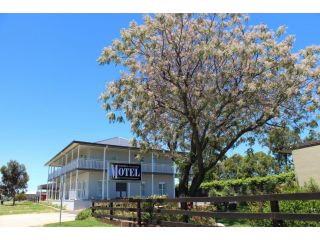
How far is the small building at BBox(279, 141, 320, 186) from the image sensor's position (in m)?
17.2

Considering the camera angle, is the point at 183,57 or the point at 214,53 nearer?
the point at 214,53

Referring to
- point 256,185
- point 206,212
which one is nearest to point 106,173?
point 256,185

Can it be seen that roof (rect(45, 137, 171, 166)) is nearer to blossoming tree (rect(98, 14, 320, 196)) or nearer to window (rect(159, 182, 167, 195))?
window (rect(159, 182, 167, 195))

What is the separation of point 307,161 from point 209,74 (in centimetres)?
687

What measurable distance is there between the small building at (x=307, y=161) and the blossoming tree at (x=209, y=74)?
1.38m

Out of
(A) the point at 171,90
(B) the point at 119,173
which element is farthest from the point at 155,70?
(B) the point at 119,173

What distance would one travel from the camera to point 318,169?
17.0 m

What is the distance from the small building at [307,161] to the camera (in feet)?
56.3

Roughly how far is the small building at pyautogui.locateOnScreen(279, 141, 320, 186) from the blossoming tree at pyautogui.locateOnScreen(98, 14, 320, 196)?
1.38m

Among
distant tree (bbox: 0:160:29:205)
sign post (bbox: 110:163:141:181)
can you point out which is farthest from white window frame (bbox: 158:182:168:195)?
distant tree (bbox: 0:160:29:205)

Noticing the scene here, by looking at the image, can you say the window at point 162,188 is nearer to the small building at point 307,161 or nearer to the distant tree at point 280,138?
the distant tree at point 280,138

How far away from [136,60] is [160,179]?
76.7ft

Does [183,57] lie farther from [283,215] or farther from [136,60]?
[283,215]
